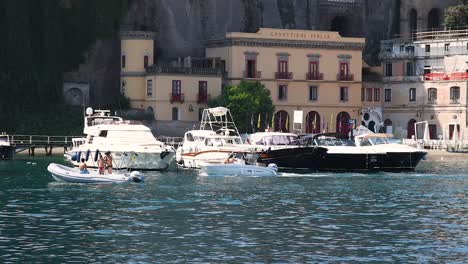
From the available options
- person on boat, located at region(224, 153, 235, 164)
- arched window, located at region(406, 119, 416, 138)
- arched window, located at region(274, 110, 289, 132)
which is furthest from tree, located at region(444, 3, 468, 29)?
person on boat, located at region(224, 153, 235, 164)

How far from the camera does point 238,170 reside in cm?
8750

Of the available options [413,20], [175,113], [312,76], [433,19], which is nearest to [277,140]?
[175,113]

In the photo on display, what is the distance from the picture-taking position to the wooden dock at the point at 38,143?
113m

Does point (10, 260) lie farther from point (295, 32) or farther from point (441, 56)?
point (441, 56)

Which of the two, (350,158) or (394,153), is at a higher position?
(394,153)

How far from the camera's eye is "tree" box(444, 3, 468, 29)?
141m

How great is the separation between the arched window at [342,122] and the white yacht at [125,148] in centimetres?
4536

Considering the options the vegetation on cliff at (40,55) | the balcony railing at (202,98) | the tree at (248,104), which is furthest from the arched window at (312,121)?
the vegetation on cliff at (40,55)

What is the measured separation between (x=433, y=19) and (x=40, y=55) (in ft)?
164

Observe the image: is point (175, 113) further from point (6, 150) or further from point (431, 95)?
point (431, 95)

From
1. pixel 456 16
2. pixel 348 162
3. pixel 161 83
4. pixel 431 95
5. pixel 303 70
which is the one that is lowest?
pixel 348 162

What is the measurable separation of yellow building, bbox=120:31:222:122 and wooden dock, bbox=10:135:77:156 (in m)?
12.4

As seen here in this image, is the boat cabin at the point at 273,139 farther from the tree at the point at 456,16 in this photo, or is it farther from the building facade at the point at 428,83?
the tree at the point at 456,16

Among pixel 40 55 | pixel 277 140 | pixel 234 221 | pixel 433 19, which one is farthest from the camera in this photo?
pixel 433 19
